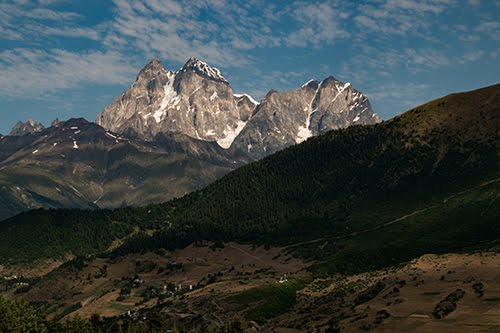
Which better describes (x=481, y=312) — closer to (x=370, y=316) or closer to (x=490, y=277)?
(x=370, y=316)

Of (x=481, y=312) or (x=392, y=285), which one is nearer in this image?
(x=481, y=312)

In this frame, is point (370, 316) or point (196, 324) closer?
point (370, 316)

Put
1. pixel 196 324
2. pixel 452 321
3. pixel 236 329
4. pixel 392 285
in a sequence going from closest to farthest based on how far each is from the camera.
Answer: pixel 452 321
pixel 236 329
pixel 392 285
pixel 196 324

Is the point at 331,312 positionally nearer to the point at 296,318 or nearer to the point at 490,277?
the point at 296,318

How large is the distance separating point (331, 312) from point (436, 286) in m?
29.6

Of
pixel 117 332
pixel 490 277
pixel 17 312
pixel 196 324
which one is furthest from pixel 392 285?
pixel 17 312

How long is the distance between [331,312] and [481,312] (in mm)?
52085

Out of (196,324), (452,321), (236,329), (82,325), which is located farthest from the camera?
(196,324)

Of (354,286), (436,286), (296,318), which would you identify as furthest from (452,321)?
(354,286)

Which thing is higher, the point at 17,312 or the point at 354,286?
the point at 17,312

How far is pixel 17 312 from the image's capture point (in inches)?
5581

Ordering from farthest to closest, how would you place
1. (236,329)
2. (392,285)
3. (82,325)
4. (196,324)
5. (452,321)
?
1. (196,324)
2. (392,285)
3. (82,325)
4. (236,329)
5. (452,321)

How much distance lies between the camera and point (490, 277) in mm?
158250

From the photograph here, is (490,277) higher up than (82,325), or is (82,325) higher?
(82,325)
